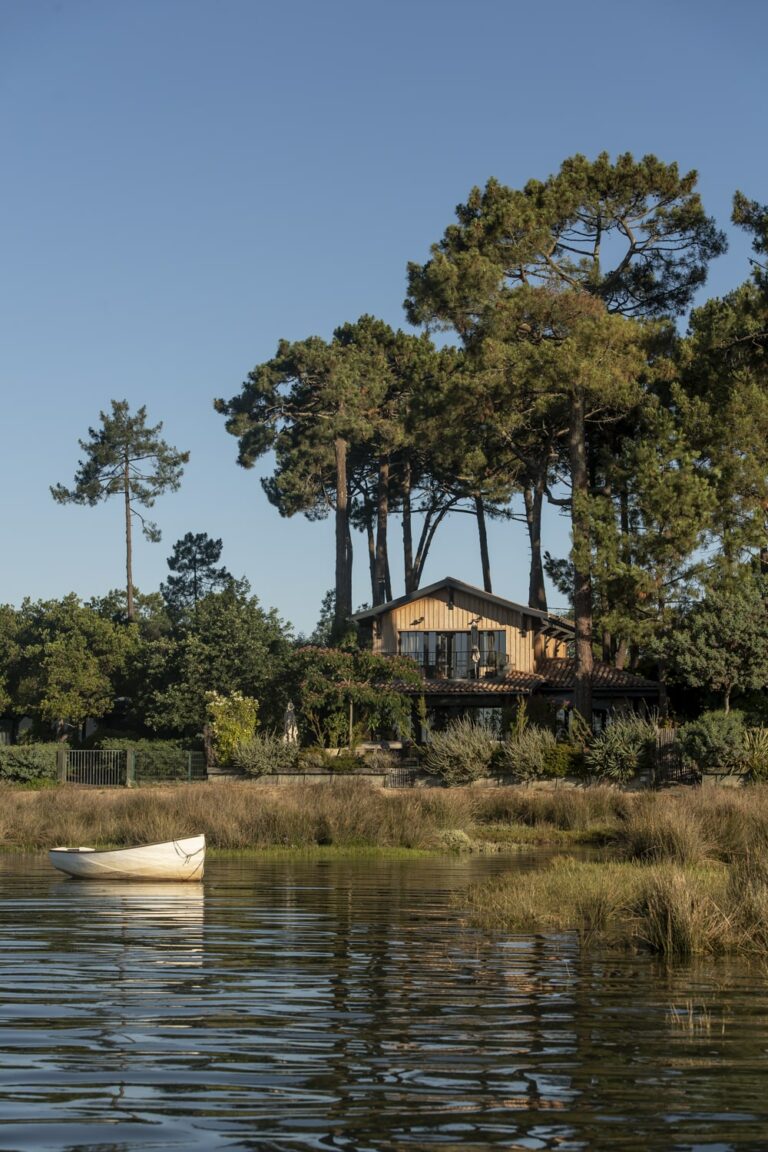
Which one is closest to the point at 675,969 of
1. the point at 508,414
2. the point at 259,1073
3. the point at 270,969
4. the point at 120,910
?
the point at 270,969

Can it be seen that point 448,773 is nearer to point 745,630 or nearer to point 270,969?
point 745,630

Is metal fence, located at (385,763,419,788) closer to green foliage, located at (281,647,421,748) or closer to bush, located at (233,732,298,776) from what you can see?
bush, located at (233,732,298,776)

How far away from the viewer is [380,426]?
69375 mm

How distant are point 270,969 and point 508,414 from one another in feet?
133

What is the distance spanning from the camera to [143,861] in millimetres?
23250

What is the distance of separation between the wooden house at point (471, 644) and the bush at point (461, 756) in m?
12.9

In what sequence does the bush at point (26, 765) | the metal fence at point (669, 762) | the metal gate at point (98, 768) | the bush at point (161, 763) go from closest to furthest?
the metal fence at point (669, 762) → the bush at point (26, 765) → the metal gate at point (98, 768) → the bush at point (161, 763)

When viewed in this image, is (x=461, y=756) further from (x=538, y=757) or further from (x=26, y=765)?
(x=26, y=765)

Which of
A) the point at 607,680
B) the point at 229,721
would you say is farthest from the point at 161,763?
the point at 607,680

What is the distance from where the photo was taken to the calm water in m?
7.70

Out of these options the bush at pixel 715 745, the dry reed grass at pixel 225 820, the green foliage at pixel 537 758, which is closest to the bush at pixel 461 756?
the green foliage at pixel 537 758

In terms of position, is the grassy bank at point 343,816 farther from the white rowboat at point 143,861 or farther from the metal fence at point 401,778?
the metal fence at point 401,778

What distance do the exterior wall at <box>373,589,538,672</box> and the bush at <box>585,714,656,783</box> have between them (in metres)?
16.5

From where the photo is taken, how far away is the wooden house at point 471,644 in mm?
60694
